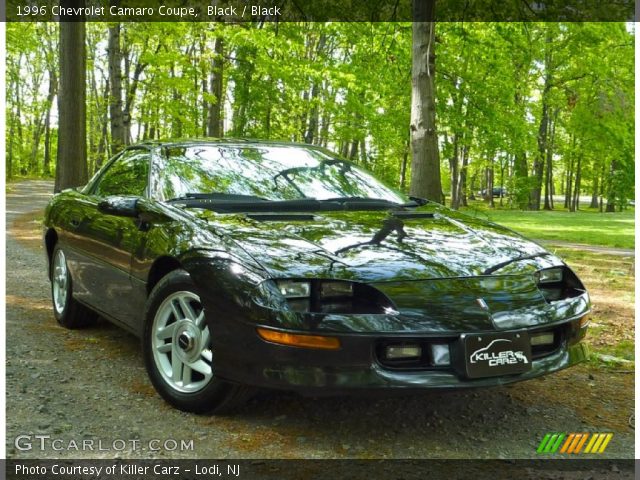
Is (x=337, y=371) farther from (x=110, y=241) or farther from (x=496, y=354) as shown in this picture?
(x=110, y=241)

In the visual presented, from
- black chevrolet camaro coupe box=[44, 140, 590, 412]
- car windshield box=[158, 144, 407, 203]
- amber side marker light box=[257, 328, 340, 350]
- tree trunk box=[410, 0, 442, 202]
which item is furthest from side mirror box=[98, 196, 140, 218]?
tree trunk box=[410, 0, 442, 202]

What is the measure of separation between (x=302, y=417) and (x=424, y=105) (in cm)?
540

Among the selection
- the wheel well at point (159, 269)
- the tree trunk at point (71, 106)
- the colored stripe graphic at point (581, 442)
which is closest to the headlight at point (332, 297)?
the wheel well at point (159, 269)

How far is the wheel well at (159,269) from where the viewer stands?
3709 mm

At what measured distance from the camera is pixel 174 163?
435 cm

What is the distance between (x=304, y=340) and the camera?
9.68ft

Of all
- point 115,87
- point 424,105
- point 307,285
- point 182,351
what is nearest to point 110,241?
point 182,351

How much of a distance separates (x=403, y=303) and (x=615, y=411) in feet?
5.48

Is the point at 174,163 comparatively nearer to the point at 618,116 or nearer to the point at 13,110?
the point at 618,116

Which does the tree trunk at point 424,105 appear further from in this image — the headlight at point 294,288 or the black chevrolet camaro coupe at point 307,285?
the headlight at point 294,288

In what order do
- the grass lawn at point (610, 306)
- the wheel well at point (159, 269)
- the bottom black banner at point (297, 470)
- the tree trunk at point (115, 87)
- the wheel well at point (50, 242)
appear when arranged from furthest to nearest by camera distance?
the tree trunk at point (115, 87) → the wheel well at point (50, 242) → the grass lawn at point (610, 306) → the wheel well at point (159, 269) → the bottom black banner at point (297, 470)

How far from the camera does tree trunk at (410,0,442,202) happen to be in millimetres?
7979

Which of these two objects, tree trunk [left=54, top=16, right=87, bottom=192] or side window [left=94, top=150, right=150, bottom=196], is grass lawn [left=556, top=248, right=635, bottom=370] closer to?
side window [left=94, top=150, right=150, bottom=196]

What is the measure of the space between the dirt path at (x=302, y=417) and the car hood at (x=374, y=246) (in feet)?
2.11
